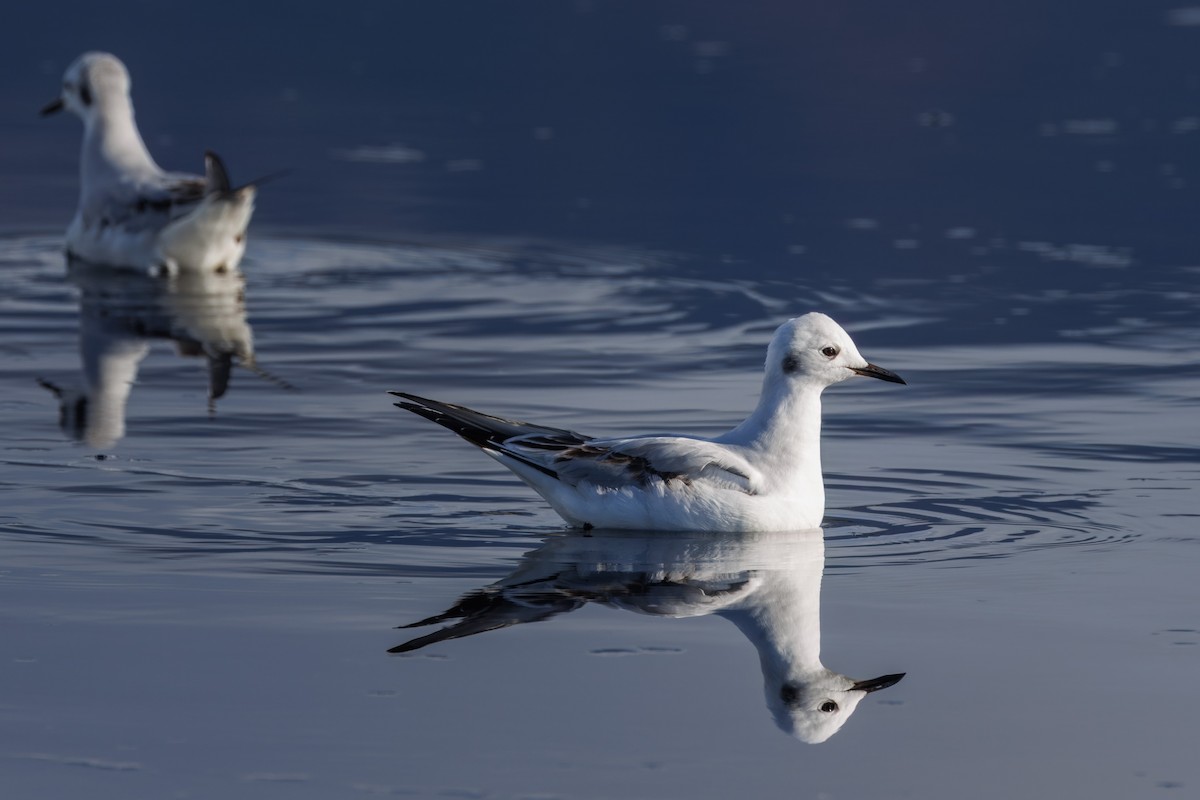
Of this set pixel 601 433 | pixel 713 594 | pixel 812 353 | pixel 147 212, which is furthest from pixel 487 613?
pixel 147 212

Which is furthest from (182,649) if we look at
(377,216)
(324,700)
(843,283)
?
(377,216)

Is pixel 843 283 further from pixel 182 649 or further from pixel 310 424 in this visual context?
pixel 182 649

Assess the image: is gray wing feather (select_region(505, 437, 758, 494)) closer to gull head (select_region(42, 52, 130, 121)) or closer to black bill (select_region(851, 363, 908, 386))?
black bill (select_region(851, 363, 908, 386))

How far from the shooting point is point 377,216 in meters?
20.2

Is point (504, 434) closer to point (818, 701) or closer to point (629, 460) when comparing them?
point (629, 460)

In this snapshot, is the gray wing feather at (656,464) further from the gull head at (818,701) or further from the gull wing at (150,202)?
the gull wing at (150,202)

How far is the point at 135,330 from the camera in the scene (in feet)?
49.9

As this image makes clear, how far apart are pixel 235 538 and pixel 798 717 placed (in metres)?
3.11

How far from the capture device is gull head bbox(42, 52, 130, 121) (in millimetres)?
18891

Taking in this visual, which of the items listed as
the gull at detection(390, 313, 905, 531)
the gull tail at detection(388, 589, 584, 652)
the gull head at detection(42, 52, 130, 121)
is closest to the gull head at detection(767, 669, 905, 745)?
the gull tail at detection(388, 589, 584, 652)

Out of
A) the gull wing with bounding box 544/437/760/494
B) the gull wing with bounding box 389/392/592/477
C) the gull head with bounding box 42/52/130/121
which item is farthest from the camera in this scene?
the gull head with bounding box 42/52/130/121

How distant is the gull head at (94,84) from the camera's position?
62.0 ft

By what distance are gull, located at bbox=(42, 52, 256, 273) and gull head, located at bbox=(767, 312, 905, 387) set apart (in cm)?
829

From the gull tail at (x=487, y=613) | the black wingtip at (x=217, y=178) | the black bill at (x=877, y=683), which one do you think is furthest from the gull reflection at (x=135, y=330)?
the black bill at (x=877, y=683)
